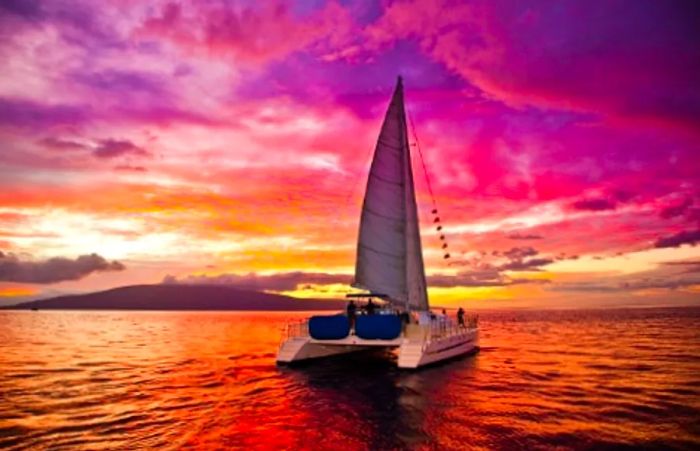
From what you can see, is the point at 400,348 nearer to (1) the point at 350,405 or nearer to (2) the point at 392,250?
(1) the point at 350,405

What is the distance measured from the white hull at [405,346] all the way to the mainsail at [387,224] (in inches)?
113

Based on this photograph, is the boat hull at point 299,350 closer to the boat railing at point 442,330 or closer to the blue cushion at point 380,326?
the blue cushion at point 380,326

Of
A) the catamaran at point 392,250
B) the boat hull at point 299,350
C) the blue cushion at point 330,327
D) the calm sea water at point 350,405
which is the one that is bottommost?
the calm sea water at point 350,405

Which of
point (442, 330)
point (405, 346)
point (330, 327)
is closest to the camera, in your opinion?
point (405, 346)

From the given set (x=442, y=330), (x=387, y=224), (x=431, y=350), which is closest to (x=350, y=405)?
(x=431, y=350)

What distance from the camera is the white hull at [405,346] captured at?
24.0 m

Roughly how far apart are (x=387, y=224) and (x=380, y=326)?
23.7ft

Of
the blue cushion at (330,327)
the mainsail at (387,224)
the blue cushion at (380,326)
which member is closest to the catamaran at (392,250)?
the mainsail at (387,224)

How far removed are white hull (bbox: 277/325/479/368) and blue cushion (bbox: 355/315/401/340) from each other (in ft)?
1.23

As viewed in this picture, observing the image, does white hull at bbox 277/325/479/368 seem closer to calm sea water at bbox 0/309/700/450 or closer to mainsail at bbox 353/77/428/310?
calm sea water at bbox 0/309/700/450

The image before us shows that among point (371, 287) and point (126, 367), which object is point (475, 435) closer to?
point (371, 287)

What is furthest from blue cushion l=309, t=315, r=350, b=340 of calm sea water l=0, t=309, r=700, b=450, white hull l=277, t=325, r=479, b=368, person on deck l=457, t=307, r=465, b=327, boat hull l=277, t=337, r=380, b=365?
person on deck l=457, t=307, r=465, b=327

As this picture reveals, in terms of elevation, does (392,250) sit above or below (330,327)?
above

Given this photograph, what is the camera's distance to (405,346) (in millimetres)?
24125
